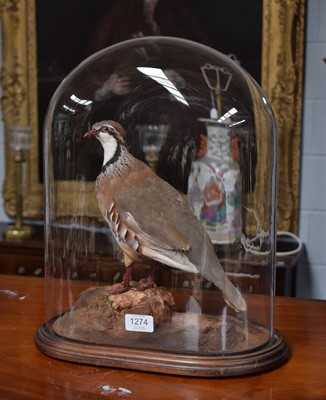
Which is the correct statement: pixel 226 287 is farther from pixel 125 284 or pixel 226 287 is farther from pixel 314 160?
pixel 314 160

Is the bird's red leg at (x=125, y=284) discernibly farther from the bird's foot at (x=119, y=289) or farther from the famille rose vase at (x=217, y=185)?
the famille rose vase at (x=217, y=185)

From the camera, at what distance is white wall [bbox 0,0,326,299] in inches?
81.5

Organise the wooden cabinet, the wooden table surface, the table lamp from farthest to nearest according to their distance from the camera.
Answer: the table lamp
the wooden cabinet
the wooden table surface

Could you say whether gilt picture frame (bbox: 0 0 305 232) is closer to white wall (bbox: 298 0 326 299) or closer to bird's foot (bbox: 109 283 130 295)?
white wall (bbox: 298 0 326 299)

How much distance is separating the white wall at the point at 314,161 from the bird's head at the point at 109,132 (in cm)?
130

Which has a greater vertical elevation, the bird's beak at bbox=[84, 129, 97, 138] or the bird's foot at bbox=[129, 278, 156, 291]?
the bird's beak at bbox=[84, 129, 97, 138]

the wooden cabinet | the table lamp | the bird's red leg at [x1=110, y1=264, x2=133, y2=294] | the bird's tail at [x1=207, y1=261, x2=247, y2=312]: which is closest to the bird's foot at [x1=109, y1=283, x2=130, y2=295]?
the bird's red leg at [x1=110, y1=264, x2=133, y2=294]

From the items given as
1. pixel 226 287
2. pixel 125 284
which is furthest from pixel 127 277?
pixel 226 287

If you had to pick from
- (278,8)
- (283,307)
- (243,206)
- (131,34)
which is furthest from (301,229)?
(243,206)

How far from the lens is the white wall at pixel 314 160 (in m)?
2.07

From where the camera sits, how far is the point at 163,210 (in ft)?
2.82

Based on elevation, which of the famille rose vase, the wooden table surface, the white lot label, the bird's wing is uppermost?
the famille rose vase

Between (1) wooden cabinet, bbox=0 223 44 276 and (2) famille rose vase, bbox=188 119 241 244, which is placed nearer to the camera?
(2) famille rose vase, bbox=188 119 241 244

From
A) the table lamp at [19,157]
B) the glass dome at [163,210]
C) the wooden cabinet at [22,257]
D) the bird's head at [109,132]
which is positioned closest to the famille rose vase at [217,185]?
the glass dome at [163,210]
